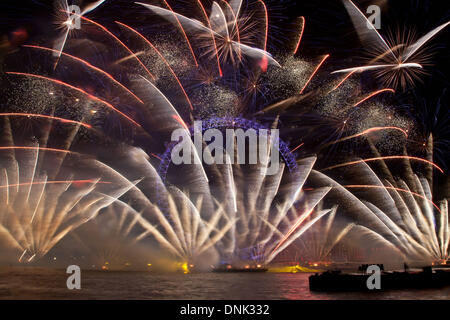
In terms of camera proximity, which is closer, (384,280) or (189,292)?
(189,292)

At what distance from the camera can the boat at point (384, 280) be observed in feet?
150

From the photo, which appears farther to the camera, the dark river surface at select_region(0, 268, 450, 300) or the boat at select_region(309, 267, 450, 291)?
the boat at select_region(309, 267, 450, 291)

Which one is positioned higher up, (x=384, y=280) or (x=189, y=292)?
(x=189, y=292)

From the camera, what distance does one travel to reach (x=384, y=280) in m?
50.2

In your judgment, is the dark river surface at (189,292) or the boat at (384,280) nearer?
the dark river surface at (189,292)

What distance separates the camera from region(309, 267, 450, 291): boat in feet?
150
